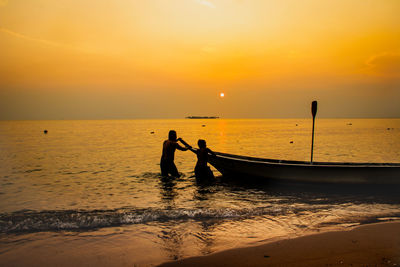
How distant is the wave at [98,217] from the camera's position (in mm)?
8023

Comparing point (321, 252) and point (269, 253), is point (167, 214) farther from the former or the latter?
point (321, 252)

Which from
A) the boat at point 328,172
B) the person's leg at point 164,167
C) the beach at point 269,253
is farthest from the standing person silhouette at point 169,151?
the beach at point 269,253

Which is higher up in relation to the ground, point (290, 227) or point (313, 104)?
point (313, 104)

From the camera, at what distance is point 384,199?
10.7 meters

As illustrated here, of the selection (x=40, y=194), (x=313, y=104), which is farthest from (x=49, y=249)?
(x=313, y=104)

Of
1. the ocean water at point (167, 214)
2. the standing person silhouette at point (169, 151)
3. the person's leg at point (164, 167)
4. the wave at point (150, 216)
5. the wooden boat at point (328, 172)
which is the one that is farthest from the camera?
the person's leg at point (164, 167)

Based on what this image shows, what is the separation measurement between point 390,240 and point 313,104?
9.10 meters

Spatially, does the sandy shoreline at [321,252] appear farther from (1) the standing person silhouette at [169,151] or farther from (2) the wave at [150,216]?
(1) the standing person silhouette at [169,151]

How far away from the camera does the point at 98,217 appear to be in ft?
29.1

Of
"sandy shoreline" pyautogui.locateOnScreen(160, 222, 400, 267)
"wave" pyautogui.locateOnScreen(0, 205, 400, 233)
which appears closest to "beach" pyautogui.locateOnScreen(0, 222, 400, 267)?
"sandy shoreline" pyautogui.locateOnScreen(160, 222, 400, 267)

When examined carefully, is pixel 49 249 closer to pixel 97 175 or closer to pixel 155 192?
pixel 155 192

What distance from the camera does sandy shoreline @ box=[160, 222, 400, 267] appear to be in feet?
16.5

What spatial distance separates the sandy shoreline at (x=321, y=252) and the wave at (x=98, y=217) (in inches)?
106

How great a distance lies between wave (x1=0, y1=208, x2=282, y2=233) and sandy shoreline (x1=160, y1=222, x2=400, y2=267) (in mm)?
2686
